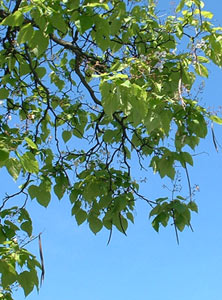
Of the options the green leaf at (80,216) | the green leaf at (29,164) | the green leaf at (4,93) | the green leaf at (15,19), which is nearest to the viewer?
the green leaf at (29,164)

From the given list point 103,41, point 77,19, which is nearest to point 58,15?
point 77,19

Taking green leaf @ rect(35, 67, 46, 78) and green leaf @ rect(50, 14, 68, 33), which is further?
green leaf @ rect(35, 67, 46, 78)

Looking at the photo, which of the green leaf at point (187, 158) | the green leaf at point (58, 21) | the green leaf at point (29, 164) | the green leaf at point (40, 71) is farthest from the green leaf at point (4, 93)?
the green leaf at point (29, 164)

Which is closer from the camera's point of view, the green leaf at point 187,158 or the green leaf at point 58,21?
the green leaf at point 58,21

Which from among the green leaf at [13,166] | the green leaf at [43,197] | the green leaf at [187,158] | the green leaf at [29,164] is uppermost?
the green leaf at [187,158]

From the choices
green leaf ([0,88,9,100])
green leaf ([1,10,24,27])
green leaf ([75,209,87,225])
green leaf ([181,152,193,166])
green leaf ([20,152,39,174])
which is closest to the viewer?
green leaf ([20,152,39,174])

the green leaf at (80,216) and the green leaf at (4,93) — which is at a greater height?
the green leaf at (4,93)

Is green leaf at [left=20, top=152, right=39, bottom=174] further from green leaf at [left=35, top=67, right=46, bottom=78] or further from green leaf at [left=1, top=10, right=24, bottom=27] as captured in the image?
green leaf at [left=35, top=67, right=46, bottom=78]

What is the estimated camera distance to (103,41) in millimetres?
3160

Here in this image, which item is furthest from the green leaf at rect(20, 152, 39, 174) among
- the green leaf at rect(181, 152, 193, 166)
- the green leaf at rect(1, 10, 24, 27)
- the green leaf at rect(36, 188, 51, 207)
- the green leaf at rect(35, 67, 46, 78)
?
the green leaf at rect(35, 67, 46, 78)

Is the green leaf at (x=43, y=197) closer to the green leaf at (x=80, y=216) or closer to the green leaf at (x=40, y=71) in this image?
the green leaf at (x=80, y=216)

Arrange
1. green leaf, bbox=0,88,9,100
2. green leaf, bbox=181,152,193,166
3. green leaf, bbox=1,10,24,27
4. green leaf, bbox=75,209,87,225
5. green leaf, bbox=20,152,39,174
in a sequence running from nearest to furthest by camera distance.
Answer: green leaf, bbox=20,152,39,174, green leaf, bbox=1,10,24,27, green leaf, bbox=181,152,193,166, green leaf, bbox=75,209,87,225, green leaf, bbox=0,88,9,100

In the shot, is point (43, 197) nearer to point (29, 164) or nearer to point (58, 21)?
point (29, 164)

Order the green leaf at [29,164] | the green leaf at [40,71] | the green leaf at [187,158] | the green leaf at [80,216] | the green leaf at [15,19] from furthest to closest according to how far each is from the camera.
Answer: the green leaf at [40,71], the green leaf at [80,216], the green leaf at [187,158], the green leaf at [15,19], the green leaf at [29,164]
